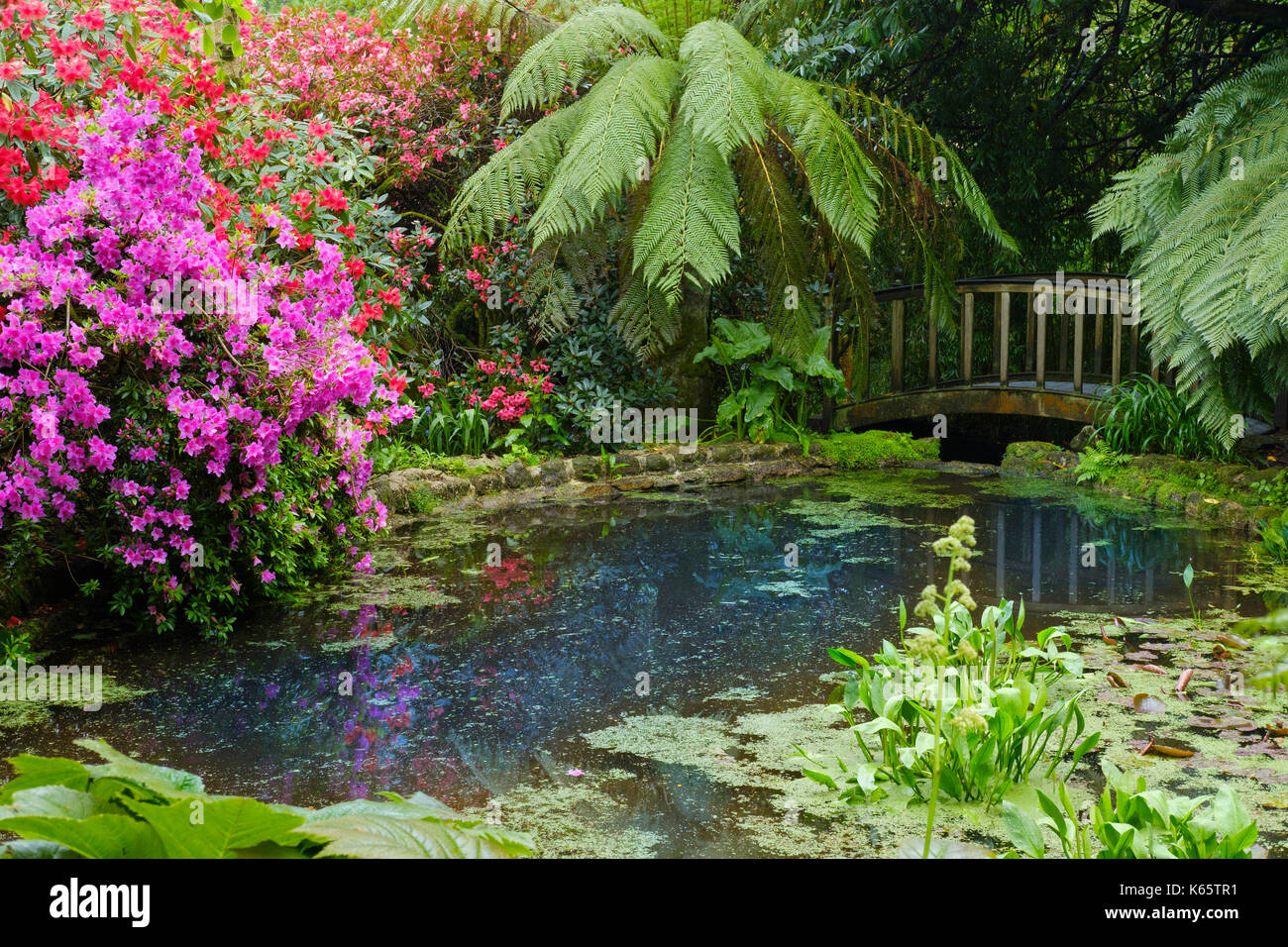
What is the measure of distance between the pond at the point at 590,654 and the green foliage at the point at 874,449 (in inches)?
52.4

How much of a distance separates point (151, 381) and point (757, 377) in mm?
4178

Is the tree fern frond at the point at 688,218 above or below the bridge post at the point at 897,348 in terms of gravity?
→ above

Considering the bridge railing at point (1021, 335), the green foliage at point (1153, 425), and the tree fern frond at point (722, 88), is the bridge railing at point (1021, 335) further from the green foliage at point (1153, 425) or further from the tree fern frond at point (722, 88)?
the tree fern frond at point (722, 88)

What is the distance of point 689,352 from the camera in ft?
22.0

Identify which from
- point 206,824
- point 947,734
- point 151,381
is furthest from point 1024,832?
point 151,381

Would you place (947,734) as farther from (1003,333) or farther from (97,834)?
(1003,333)

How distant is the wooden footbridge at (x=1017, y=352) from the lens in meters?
6.41

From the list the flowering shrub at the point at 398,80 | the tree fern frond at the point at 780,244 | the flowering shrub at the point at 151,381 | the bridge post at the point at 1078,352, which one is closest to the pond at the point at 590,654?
the flowering shrub at the point at 151,381

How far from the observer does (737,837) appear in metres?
2.05

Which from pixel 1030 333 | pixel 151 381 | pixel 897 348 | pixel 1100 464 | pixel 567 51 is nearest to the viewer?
pixel 151 381

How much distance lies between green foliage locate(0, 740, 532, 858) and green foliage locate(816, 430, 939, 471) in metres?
5.86

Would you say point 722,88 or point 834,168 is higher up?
point 722,88
